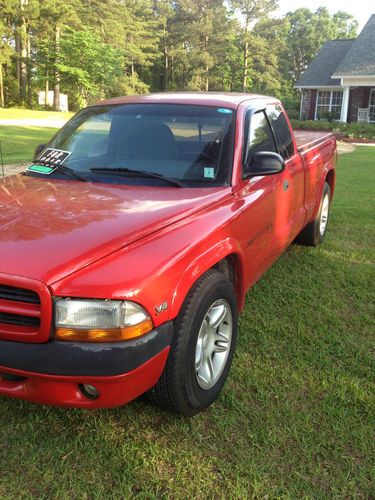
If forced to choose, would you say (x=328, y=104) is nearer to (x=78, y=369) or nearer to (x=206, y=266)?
(x=206, y=266)

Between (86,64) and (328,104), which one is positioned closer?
(328,104)

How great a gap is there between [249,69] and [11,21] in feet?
70.0

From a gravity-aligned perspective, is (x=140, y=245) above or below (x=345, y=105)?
below

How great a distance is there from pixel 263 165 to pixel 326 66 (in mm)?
32356

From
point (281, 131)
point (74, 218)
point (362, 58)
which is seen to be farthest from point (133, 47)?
point (74, 218)

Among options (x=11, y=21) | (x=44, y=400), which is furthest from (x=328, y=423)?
(x=11, y=21)

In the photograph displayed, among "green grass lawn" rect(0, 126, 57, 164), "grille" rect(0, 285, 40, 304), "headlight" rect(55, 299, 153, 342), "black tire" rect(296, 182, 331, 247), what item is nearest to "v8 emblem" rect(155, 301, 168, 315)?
"headlight" rect(55, 299, 153, 342)

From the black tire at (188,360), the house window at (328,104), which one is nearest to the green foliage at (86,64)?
the house window at (328,104)

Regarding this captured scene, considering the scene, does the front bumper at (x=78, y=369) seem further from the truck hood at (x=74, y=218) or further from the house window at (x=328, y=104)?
the house window at (x=328, y=104)

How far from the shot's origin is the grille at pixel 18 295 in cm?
201

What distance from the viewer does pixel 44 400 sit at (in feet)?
6.91

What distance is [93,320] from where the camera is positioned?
2008mm

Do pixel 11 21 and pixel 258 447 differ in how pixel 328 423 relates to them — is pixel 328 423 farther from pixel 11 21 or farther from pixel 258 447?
pixel 11 21

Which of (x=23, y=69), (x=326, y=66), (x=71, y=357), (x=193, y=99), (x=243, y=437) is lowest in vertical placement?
(x=243, y=437)
